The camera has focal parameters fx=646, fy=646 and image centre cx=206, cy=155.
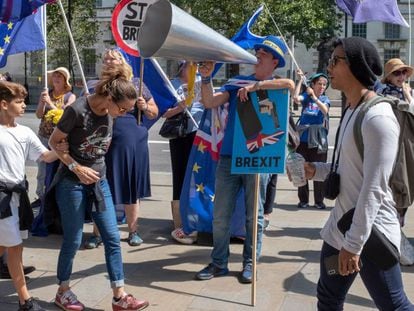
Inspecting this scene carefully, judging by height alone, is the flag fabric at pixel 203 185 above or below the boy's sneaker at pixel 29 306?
above

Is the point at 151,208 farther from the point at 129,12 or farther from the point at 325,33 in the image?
the point at 325,33

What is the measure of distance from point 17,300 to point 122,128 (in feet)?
6.52

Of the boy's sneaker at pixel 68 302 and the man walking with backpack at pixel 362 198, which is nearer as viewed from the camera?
the man walking with backpack at pixel 362 198

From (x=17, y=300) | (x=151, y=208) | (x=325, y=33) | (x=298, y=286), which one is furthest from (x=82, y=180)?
(x=325, y=33)

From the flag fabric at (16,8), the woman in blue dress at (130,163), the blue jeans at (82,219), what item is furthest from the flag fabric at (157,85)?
the blue jeans at (82,219)

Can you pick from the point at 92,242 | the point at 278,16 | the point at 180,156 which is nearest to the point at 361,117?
the point at 92,242

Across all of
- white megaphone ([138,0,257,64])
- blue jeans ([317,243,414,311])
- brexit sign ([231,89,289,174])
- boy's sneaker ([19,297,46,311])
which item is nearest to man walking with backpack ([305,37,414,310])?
blue jeans ([317,243,414,311])

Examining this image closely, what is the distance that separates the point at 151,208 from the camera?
8062 millimetres

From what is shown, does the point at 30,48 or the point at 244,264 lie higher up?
the point at 30,48

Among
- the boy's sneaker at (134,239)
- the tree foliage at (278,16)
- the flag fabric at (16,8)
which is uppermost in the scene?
the tree foliage at (278,16)

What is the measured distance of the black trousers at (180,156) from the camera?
6641 millimetres

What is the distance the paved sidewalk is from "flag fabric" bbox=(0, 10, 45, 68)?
6.50ft

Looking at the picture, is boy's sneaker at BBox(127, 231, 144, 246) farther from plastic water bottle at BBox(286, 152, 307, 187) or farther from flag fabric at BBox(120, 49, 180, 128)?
plastic water bottle at BBox(286, 152, 307, 187)

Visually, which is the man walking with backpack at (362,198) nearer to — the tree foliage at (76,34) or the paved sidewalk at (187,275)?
the paved sidewalk at (187,275)
